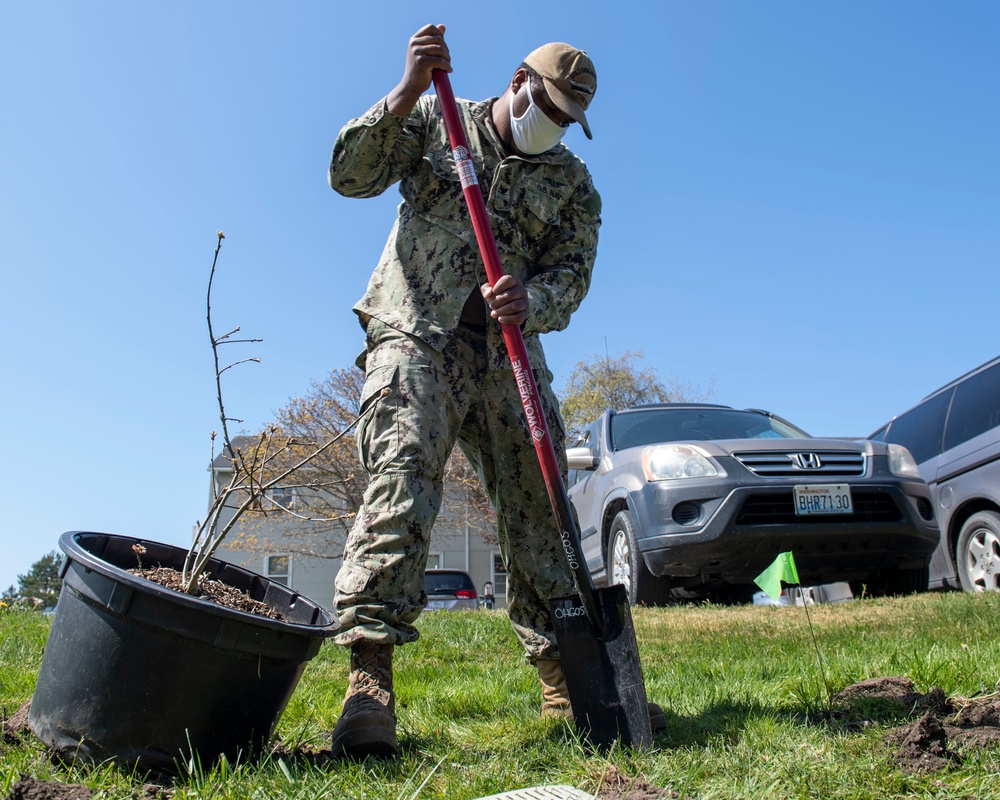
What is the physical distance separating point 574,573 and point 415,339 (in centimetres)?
90

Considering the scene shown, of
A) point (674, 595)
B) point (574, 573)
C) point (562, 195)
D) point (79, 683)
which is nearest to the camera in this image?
point (79, 683)

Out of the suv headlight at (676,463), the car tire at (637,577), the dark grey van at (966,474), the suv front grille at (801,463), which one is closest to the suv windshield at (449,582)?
the car tire at (637,577)

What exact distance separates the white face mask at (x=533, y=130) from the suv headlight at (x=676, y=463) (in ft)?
11.5

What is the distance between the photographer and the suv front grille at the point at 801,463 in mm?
5992

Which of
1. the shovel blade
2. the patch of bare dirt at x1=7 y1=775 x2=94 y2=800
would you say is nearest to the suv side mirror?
the shovel blade

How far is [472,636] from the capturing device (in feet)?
16.6

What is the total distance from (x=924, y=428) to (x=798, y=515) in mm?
2378

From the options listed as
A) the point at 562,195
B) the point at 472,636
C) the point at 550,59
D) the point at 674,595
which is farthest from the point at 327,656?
the point at 674,595

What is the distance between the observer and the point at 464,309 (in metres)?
2.92

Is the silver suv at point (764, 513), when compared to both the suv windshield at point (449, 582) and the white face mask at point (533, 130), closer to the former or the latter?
the white face mask at point (533, 130)

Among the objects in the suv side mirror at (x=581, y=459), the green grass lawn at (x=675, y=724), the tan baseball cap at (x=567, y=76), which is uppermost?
the tan baseball cap at (x=567, y=76)

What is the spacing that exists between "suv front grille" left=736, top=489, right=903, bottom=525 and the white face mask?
3530 mm

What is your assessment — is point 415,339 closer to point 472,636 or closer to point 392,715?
point 392,715

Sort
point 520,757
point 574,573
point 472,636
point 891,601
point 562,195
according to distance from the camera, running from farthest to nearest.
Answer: point 891,601, point 472,636, point 562,195, point 574,573, point 520,757
